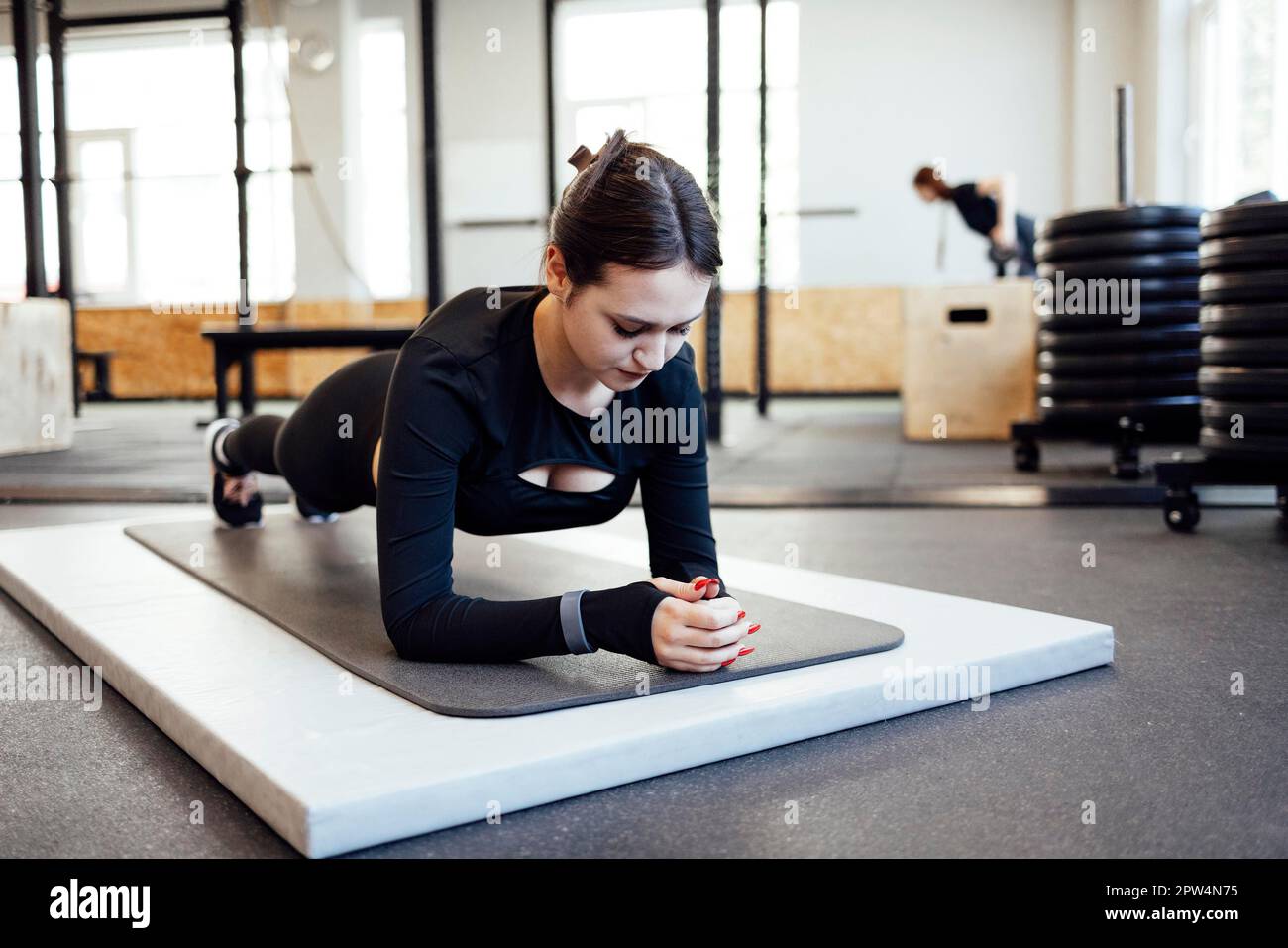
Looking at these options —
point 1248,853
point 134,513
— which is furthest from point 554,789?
point 134,513

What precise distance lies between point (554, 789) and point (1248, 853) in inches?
22.0

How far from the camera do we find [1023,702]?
4.44 ft

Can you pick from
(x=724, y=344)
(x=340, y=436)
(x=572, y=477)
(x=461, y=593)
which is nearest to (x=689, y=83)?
(x=724, y=344)

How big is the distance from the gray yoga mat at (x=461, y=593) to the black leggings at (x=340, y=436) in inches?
5.5

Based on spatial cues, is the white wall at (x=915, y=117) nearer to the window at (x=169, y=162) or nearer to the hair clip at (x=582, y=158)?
the window at (x=169, y=162)

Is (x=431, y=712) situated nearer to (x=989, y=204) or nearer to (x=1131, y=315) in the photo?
(x=1131, y=315)

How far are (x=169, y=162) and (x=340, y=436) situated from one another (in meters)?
8.76

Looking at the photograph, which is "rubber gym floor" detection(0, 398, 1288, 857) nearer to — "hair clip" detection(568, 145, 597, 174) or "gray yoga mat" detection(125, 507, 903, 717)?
"gray yoga mat" detection(125, 507, 903, 717)

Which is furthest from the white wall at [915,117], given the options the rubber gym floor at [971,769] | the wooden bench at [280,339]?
the rubber gym floor at [971,769]

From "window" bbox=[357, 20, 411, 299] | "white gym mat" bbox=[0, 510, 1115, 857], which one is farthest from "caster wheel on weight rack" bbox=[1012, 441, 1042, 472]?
"window" bbox=[357, 20, 411, 299]

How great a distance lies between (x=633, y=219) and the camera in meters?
1.13

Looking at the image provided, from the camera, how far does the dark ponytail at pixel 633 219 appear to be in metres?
1.12

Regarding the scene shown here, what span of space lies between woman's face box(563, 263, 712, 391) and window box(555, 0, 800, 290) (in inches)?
302
